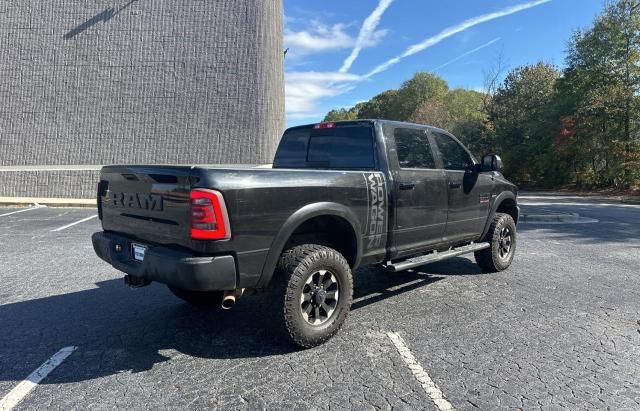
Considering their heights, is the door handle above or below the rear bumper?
above

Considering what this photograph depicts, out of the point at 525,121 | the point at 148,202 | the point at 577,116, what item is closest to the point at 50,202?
the point at 148,202

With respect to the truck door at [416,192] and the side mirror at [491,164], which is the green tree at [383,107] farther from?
the truck door at [416,192]

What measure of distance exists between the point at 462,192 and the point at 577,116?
27.2 m

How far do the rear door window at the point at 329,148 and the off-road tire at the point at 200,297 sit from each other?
1.78 meters

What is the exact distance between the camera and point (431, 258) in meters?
4.78

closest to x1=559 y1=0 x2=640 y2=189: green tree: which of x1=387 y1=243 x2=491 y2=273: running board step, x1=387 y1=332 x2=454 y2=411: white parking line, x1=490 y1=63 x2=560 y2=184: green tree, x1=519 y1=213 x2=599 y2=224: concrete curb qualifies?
x1=490 y1=63 x2=560 y2=184: green tree

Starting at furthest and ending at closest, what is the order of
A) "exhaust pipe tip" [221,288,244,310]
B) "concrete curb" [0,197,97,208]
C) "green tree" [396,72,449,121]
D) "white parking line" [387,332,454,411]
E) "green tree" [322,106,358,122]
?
"green tree" [322,106,358,122]
"green tree" [396,72,449,121]
"concrete curb" [0,197,97,208]
"exhaust pipe tip" [221,288,244,310]
"white parking line" [387,332,454,411]

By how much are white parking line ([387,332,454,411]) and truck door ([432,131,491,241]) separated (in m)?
1.78

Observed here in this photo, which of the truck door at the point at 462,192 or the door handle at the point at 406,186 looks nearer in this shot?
the door handle at the point at 406,186

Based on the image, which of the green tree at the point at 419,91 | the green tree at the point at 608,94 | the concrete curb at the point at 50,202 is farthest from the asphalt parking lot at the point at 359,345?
the green tree at the point at 419,91

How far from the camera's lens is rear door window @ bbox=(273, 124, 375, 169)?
178 inches

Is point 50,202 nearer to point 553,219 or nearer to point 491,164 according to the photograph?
point 491,164

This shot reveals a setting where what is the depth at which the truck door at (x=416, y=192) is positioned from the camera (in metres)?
4.48

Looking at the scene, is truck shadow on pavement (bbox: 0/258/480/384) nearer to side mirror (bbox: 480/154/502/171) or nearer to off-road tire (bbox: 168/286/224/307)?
off-road tire (bbox: 168/286/224/307)
